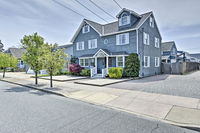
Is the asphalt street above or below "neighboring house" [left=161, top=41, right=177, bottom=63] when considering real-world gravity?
below

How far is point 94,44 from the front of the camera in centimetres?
2094

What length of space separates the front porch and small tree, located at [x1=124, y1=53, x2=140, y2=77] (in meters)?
1.06

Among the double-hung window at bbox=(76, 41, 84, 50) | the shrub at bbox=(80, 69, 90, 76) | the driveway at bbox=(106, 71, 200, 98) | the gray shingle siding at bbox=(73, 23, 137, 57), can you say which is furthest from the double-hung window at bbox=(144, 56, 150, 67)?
the double-hung window at bbox=(76, 41, 84, 50)

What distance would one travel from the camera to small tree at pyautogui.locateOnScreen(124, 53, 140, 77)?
51.4 feet

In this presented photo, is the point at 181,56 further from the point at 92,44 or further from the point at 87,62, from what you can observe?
the point at 87,62

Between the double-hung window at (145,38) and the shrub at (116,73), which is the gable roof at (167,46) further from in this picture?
the shrub at (116,73)

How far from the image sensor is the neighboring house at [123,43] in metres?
16.9

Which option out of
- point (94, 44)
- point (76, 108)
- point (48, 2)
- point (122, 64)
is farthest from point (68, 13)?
point (76, 108)

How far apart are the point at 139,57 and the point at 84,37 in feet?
34.4

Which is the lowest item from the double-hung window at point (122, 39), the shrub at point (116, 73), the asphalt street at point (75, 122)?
the asphalt street at point (75, 122)

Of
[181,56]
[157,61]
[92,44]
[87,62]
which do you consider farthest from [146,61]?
[181,56]

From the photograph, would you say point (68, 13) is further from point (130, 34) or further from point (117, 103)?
point (117, 103)

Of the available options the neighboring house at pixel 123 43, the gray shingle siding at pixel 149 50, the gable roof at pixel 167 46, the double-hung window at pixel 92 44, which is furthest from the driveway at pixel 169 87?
the gable roof at pixel 167 46

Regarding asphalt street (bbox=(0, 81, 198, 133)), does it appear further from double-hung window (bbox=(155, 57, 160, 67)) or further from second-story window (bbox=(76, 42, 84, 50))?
double-hung window (bbox=(155, 57, 160, 67))
